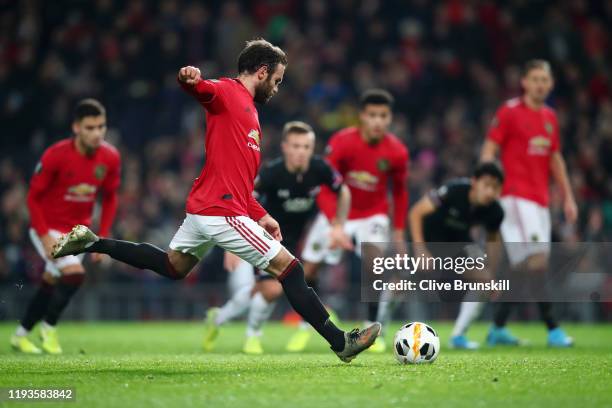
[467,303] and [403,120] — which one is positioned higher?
[403,120]

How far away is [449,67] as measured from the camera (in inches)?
822

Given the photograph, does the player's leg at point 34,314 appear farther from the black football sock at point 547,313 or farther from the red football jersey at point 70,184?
the black football sock at point 547,313

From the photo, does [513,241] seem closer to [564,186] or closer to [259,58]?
[564,186]

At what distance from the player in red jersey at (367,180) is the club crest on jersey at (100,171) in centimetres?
237

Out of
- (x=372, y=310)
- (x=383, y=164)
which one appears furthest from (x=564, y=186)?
(x=372, y=310)

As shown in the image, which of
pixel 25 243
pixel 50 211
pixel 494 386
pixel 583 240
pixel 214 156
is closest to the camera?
pixel 494 386

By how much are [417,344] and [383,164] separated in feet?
13.7

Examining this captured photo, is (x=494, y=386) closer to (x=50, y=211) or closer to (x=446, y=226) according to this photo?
(x=446, y=226)

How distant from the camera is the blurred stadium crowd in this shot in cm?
1939

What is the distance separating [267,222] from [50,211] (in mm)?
3912

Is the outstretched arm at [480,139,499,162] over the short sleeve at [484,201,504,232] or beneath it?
over

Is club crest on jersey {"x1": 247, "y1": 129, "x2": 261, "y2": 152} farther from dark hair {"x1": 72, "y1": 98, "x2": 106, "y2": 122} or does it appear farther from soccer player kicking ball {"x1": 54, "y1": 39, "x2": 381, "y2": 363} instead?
dark hair {"x1": 72, "y1": 98, "x2": 106, "y2": 122}

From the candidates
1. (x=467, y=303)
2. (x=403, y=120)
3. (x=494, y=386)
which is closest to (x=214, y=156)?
(x=494, y=386)

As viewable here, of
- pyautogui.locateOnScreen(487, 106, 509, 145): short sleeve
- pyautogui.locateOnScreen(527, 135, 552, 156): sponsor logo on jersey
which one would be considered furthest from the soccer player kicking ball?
pyautogui.locateOnScreen(527, 135, 552, 156): sponsor logo on jersey
